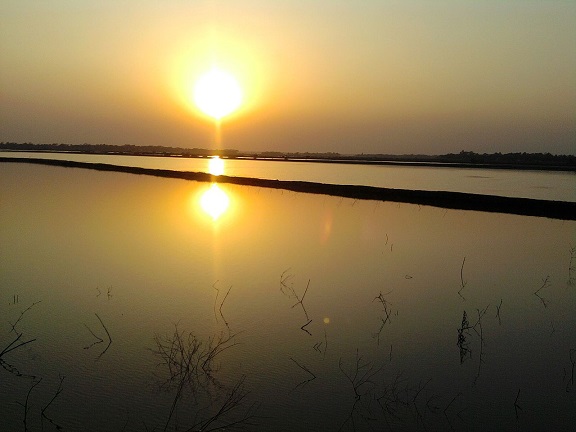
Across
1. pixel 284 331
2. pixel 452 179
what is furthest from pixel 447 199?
pixel 284 331

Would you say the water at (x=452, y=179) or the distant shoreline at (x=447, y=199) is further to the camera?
the water at (x=452, y=179)

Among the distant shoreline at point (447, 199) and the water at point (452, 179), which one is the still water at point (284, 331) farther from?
the water at point (452, 179)

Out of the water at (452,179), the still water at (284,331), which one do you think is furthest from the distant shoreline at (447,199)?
the still water at (284,331)

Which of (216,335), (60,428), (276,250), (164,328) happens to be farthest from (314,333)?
(276,250)

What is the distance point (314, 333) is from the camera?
4.45 metres

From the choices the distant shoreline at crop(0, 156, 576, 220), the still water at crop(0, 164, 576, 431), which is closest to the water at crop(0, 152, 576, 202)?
the distant shoreline at crop(0, 156, 576, 220)

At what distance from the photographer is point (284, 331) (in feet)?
14.8

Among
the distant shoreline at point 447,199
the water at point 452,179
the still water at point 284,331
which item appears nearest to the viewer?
the still water at point 284,331

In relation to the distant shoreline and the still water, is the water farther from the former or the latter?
the still water

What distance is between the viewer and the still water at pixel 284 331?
3.23m

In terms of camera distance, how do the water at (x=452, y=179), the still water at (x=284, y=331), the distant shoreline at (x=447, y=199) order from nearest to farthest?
the still water at (x=284, y=331) → the distant shoreline at (x=447, y=199) → the water at (x=452, y=179)

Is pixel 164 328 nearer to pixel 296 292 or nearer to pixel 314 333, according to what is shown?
pixel 314 333

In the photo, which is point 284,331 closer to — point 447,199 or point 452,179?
point 447,199

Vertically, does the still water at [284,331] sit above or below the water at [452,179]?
below
